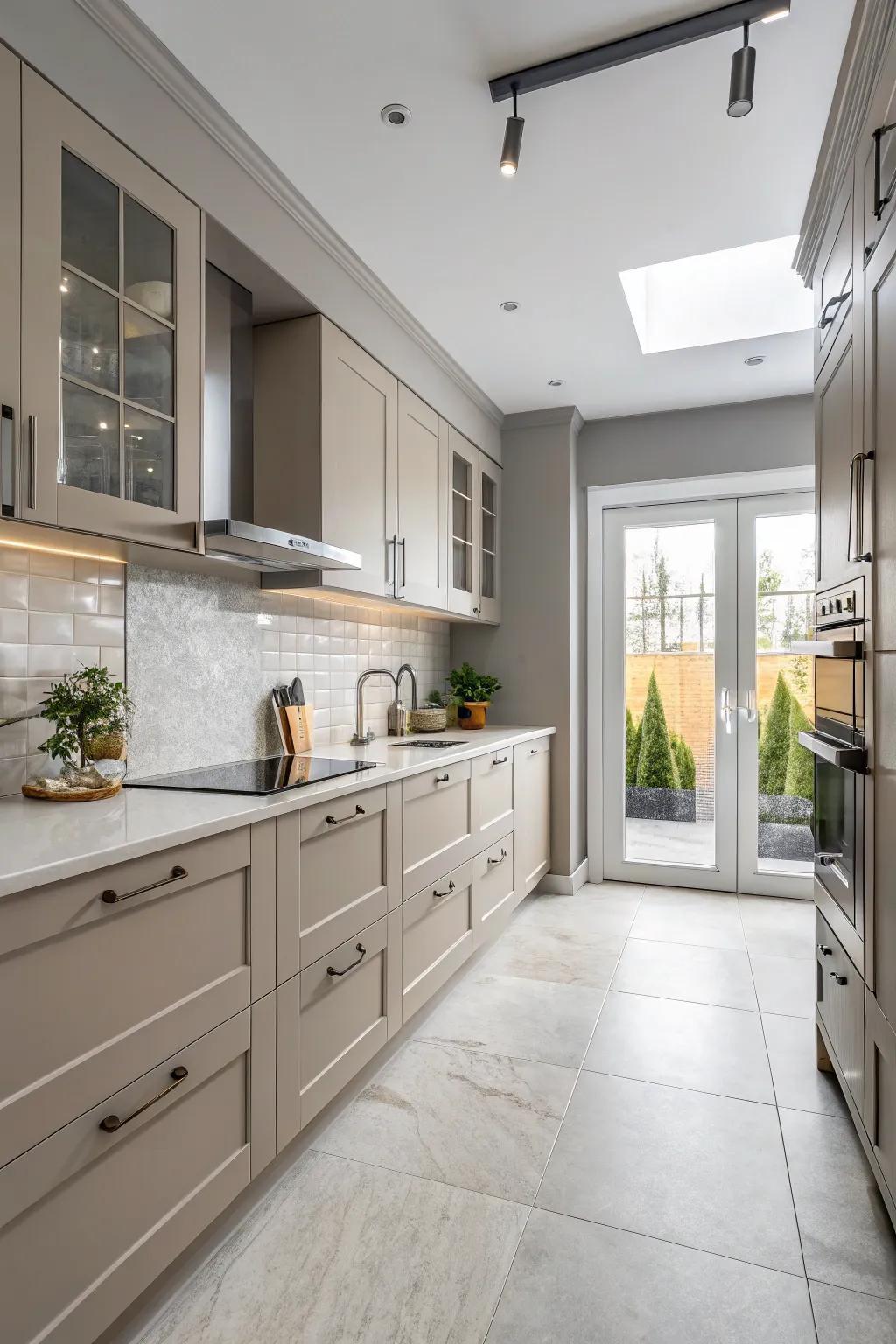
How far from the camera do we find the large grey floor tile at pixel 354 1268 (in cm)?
141

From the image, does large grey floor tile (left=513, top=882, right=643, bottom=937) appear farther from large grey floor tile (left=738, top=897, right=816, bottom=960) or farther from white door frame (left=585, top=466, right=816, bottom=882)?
large grey floor tile (left=738, top=897, right=816, bottom=960)

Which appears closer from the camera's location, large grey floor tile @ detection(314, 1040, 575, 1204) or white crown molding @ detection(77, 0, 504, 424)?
white crown molding @ detection(77, 0, 504, 424)

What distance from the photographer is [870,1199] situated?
5.73 ft

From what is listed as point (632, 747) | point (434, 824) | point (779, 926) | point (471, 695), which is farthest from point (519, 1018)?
point (632, 747)

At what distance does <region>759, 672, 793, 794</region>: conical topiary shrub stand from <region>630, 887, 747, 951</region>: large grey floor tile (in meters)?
0.66

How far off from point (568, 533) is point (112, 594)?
269 centimetres

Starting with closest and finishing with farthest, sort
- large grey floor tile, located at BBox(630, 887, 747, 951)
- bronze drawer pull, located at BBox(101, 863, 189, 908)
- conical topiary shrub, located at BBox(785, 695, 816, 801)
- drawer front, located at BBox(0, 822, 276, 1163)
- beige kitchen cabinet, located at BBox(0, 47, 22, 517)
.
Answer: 1. drawer front, located at BBox(0, 822, 276, 1163)
2. bronze drawer pull, located at BBox(101, 863, 189, 908)
3. beige kitchen cabinet, located at BBox(0, 47, 22, 517)
4. large grey floor tile, located at BBox(630, 887, 747, 951)
5. conical topiary shrub, located at BBox(785, 695, 816, 801)

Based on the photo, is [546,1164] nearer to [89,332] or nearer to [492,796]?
[492,796]

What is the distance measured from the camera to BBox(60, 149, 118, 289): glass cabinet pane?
4.99ft

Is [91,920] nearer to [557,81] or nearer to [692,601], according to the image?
[557,81]

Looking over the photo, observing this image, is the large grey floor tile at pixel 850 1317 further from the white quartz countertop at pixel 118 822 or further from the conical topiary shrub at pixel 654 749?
the conical topiary shrub at pixel 654 749

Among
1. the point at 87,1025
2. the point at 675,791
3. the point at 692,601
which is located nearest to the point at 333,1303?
the point at 87,1025

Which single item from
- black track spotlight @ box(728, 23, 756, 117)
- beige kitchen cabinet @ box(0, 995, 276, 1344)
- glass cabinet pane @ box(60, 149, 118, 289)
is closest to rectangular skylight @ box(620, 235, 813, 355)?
black track spotlight @ box(728, 23, 756, 117)

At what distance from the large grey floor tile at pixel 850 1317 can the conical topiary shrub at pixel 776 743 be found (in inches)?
113
